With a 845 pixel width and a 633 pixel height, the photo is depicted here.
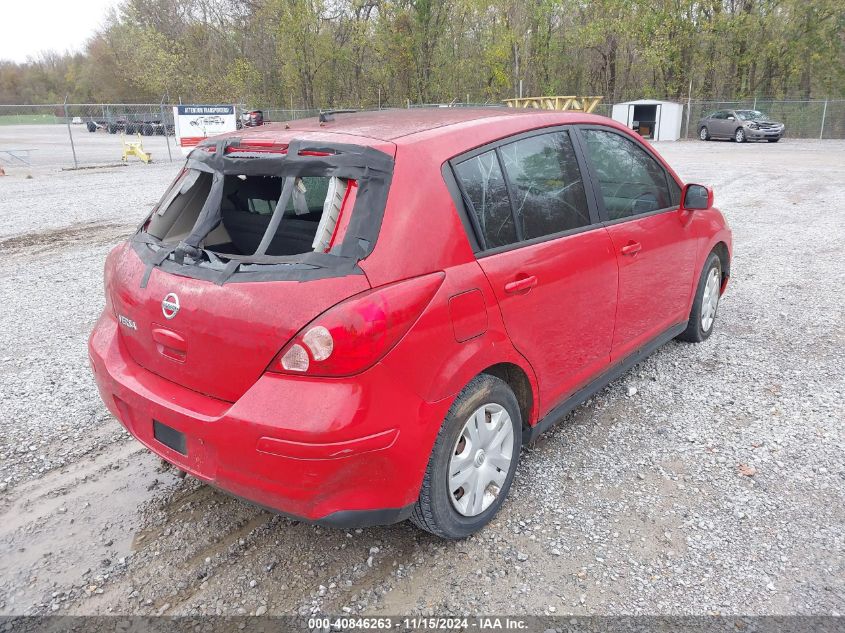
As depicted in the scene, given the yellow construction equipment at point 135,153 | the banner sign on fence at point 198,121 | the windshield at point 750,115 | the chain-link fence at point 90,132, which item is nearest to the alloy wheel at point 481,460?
the banner sign on fence at point 198,121

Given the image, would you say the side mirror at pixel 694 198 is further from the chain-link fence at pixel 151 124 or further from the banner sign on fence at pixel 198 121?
the banner sign on fence at pixel 198 121

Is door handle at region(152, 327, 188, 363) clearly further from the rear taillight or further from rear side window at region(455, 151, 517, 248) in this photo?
rear side window at region(455, 151, 517, 248)

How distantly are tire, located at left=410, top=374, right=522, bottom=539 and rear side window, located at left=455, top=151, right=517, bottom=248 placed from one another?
0.62 metres

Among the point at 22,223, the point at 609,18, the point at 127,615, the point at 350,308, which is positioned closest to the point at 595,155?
the point at 350,308

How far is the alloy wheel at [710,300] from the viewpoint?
15.4ft

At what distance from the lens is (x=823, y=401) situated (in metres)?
3.98

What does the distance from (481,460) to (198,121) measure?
2110 centimetres

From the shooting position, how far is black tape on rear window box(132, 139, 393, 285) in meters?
2.23

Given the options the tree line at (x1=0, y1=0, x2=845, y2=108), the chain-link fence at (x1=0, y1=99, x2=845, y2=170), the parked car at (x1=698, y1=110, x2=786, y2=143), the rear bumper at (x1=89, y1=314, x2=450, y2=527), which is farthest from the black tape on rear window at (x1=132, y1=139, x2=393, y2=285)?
the tree line at (x1=0, y1=0, x2=845, y2=108)

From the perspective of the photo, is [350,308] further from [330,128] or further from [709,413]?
[709,413]

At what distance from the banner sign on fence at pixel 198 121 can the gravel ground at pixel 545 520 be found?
57.3 feet

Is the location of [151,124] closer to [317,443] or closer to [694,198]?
[694,198]

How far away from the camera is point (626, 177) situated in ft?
12.0

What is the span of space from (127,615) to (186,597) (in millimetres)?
210
